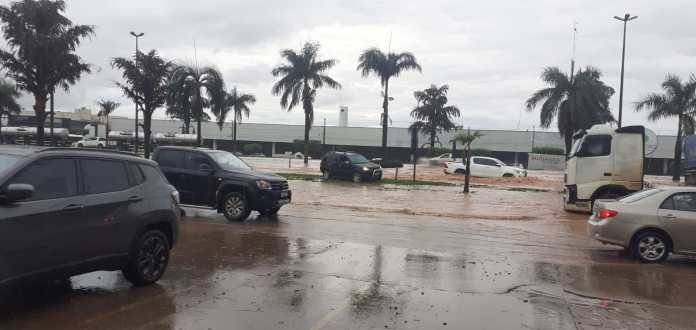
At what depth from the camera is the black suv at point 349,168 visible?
3212 cm

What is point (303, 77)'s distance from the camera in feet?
168

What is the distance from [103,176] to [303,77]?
44782 mm

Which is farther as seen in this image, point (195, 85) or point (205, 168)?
point (195, 85)

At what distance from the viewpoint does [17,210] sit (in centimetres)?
584

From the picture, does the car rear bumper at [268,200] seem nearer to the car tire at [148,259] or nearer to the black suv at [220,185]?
the black suv at [220,185]

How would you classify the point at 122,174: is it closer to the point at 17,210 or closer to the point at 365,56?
the point at 17,210

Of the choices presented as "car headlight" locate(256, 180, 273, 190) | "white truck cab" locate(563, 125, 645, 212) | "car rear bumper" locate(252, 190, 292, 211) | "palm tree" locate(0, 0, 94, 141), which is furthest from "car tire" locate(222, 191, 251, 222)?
"palm tree" locate(0, 0, 94, 141)

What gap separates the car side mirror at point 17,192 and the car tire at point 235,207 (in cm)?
890

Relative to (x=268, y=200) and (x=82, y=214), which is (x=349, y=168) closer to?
(x=268, y=200)

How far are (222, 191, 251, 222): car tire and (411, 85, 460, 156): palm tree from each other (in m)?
49.9

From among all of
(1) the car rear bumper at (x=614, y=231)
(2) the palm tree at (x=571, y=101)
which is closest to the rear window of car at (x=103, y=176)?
(1) the car rear bumper at (x=614, y=231)

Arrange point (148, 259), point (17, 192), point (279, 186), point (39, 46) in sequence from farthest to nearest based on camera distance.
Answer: point (39, 46), point (279, 186), point (148, 259), point (17, 192)

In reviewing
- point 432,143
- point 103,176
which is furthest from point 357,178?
point 432,143

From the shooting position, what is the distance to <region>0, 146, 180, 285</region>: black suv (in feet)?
19.2
